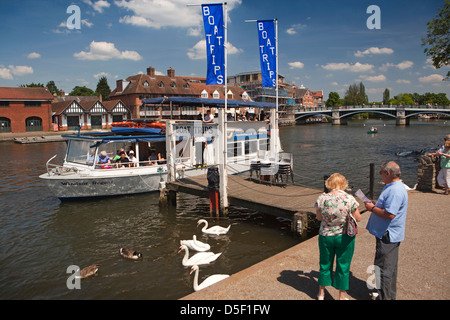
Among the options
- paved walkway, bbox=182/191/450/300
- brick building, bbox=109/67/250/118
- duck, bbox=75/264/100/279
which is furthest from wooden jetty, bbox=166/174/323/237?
brick building, bbox=109/67/250/118

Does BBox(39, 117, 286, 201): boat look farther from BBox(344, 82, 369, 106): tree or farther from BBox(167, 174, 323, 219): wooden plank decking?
BBox(344, 82, 369, 106): tree

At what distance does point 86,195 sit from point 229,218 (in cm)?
874

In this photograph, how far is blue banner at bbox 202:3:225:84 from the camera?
14.7 meters

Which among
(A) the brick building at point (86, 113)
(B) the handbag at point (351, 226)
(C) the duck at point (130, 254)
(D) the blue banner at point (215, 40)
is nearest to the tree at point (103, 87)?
(A) the brick building at point (86, 113)

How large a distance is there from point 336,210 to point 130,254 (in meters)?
8.17

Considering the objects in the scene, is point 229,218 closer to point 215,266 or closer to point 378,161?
point 215,266

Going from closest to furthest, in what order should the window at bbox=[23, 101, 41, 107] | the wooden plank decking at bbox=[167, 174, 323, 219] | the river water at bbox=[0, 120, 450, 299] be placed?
the river water at bbox=[0, 120, 450, 299]
the wooden plank decking at bbox=[167, 174, 323, 219]
the window at bbox=[23, 101, 41, 107]

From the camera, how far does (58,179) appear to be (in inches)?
679

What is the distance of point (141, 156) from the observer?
70.7 ft

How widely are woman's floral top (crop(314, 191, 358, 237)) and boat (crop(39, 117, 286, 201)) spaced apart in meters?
10.5

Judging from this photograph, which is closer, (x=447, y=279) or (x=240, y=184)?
(x=447, y=279)

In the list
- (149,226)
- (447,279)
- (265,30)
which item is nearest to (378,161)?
(265,30)

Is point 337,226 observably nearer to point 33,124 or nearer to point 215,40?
point 215,40

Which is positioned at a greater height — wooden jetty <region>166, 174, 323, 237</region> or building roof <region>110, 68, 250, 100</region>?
building roof <region>110, 68, 250, 100</region>
